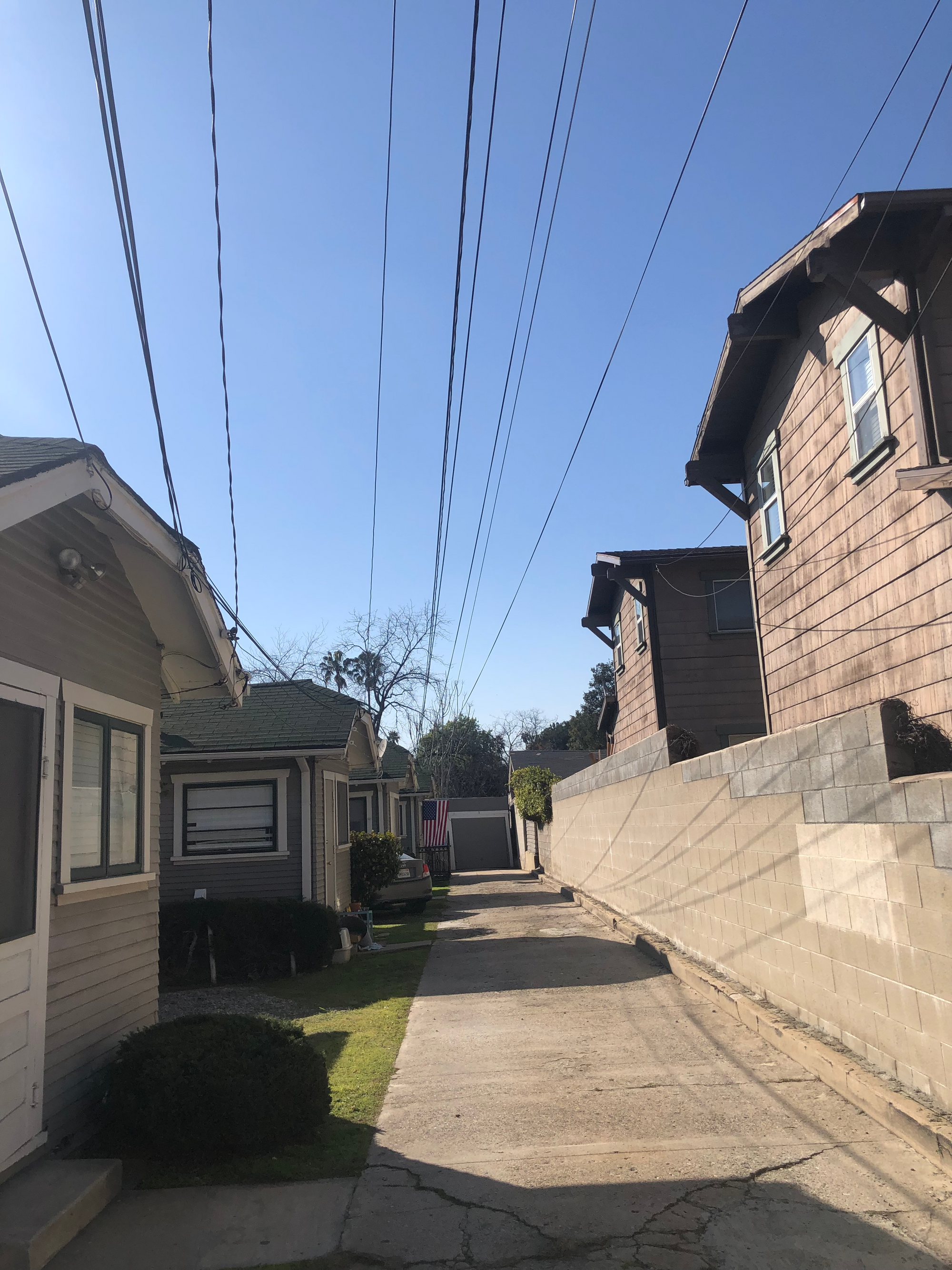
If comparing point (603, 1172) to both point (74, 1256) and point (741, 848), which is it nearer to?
point (74, 1256)

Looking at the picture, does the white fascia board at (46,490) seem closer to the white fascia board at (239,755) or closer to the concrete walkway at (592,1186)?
the concrete walkway at (592,1186)

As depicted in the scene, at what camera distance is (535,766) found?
35.3 m

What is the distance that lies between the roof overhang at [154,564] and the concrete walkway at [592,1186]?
3.35 metres

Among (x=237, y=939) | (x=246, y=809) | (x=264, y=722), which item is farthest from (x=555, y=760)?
(x=237, y=939)

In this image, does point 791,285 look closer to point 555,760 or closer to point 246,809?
point 246,809

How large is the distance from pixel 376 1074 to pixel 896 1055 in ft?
11.6

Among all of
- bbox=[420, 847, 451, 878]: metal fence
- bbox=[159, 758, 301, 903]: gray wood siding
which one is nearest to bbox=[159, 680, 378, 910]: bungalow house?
bbox=[159, 758, 301, 903]: gray wood siding

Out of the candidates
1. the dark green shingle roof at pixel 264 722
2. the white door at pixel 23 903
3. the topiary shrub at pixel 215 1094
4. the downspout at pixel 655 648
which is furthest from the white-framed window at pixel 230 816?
the white door at pixel 23 903

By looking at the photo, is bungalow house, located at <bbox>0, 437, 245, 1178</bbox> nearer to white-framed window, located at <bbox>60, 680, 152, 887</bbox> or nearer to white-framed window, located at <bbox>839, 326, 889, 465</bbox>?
white-framed window, located at <bbox>60, 680, 152, 887</bbox>

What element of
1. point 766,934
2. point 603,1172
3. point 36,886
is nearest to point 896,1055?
point 603,1172

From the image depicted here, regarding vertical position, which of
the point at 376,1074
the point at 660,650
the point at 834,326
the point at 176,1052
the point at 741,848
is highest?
the point at 834,326

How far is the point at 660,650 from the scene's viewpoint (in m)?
15.8

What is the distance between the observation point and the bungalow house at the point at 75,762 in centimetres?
469

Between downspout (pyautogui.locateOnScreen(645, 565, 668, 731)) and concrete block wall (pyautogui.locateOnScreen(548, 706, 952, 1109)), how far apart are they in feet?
14.2
